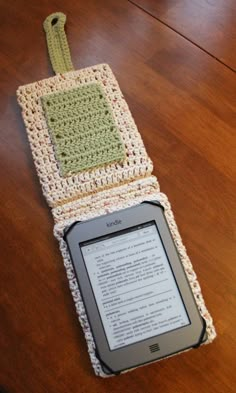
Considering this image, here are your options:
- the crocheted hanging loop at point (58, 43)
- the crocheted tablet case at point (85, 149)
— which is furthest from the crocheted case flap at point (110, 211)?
the crocheted hanging loop at point (58, 43)

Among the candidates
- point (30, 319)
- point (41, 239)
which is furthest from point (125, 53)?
point (30, 319)

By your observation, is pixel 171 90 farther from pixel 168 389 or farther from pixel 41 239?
pixel 168 389

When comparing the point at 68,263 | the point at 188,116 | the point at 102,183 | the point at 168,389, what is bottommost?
the point at 168,389

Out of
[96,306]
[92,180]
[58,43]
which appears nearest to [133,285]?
[96,306]

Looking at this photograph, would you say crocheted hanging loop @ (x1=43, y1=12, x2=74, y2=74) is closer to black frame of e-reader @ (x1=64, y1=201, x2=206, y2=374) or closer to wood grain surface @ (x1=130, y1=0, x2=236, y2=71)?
wood grain surface @ (x1=130, y1=0, x2=236, y2=71)

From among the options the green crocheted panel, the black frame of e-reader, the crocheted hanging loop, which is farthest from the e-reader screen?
the crocheted hanging loop

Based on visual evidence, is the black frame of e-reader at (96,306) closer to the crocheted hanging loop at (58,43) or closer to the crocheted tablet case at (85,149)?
the crocheted tablet case at (85,149)
